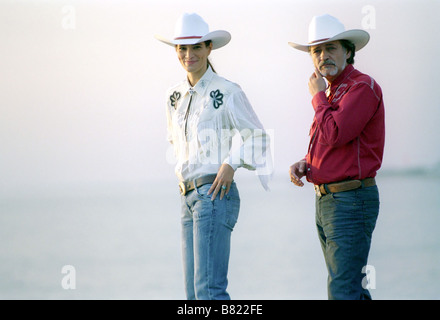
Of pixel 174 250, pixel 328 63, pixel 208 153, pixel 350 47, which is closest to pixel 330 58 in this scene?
pixel 328 63

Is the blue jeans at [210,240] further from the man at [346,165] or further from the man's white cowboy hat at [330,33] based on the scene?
the man's white cowboy hat at [330,33]

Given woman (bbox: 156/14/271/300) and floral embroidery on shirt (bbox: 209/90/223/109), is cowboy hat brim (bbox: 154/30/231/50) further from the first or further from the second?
floral embroidery on shirt (bbox: 209/90/223/109)

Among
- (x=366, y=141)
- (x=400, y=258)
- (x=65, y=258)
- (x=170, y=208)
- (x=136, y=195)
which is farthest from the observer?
(x=136, y=195)

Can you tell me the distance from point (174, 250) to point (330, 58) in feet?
19.8

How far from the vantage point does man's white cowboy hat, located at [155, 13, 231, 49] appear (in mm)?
3611

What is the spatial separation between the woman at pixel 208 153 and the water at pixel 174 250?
2.84m

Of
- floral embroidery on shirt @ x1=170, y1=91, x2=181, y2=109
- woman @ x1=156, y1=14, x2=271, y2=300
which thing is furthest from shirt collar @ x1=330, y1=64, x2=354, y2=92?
floral embroidery on shirt @ x1=170, y1=91, x2=181, y2=109

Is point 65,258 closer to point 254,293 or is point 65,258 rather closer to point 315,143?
point 254,293

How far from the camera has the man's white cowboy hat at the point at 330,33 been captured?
353cm

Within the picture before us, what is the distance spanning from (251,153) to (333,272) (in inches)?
27.3

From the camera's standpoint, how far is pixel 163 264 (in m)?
8.16

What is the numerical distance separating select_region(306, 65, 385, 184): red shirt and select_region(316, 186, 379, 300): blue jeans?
106 millimetres

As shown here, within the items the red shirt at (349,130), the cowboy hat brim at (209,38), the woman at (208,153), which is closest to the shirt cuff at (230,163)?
the woman at (208,153)

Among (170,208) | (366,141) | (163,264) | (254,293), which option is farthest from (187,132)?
(170,208)
